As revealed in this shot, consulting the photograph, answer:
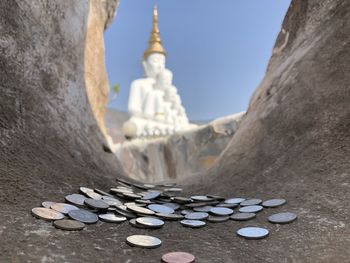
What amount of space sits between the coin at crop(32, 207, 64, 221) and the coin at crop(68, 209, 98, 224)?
5cm

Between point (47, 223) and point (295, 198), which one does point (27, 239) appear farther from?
point (295, 198)

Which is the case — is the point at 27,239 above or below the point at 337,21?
below

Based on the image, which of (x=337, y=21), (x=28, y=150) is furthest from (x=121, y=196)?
(x=337, y=21)

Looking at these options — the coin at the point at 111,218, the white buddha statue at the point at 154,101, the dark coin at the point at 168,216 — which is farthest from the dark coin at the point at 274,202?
the white buddha statue at the point at 154,101

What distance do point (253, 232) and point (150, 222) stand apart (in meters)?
0.38

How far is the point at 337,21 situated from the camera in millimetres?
2104

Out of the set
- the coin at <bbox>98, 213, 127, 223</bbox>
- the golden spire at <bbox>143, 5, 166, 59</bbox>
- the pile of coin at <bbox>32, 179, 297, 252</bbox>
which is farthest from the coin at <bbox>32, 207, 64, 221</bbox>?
the golden spire at <bbox>143, 5, 166, 59</bbox>

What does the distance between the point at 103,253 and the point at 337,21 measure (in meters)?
1.78

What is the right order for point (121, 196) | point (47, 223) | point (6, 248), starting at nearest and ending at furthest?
point (6, 248)
point (47, 223)
point (121, 196)

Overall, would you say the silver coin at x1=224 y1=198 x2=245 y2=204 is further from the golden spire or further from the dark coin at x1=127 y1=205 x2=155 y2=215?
the golden spire

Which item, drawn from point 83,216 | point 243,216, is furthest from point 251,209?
point 83,216

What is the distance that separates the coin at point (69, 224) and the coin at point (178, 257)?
31cm

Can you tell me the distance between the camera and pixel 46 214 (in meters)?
1.26

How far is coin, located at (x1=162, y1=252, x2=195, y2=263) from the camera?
1.09 meters
